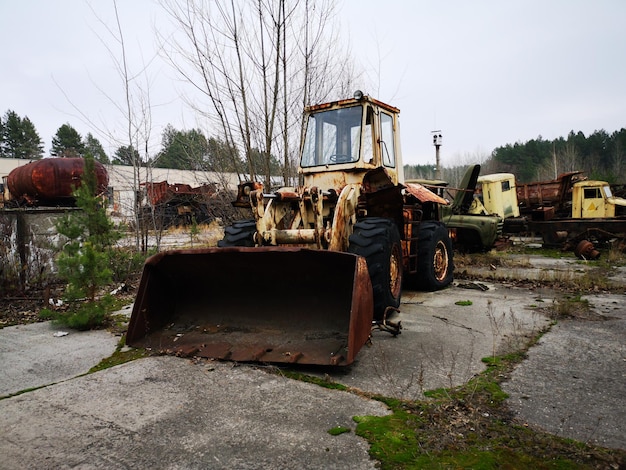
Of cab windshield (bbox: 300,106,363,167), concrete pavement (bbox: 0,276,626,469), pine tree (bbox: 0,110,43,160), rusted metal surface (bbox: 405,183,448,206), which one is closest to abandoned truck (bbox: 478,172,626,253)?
rusted metal surface (bbox: 405,183,448,206)

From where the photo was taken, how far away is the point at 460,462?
2240mm

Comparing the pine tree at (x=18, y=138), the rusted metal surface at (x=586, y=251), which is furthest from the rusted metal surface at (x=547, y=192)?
the pine tree at (x=18, y=138)

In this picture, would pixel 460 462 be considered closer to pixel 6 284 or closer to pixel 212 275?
pixel 212 275

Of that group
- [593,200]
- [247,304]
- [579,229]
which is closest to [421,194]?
[247,304]

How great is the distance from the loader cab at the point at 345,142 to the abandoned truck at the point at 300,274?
14 mm

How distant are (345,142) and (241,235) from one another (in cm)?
182

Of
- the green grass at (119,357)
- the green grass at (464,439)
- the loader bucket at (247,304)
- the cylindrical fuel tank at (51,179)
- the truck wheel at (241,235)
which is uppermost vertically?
the cylindrical fuel tank at (51,179)

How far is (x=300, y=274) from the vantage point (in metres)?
4.21

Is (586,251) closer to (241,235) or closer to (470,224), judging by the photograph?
(470,224)

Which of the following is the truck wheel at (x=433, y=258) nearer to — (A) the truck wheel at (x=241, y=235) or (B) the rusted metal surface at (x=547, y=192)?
(A) the truck wheel at (x=241, y=235)

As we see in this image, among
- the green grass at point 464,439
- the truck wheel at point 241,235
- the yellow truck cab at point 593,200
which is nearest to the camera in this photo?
the green grass at point 464,439

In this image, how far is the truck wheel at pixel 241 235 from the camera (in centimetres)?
553

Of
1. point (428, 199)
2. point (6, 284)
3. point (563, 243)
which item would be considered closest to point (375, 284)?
point (428, 199)

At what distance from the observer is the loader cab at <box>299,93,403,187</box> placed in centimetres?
584
